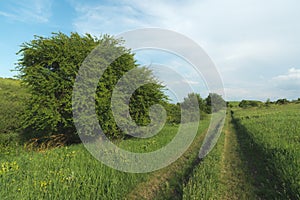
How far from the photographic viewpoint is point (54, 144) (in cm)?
959

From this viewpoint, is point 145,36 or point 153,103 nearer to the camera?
point 145,36

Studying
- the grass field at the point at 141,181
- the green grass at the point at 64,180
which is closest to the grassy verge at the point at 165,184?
the grass field at the point at 141,181

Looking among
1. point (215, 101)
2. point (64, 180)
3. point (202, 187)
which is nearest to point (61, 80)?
point (64, 180)

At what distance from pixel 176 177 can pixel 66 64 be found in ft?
23.2

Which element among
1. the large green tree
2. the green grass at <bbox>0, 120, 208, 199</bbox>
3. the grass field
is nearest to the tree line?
the large green tree

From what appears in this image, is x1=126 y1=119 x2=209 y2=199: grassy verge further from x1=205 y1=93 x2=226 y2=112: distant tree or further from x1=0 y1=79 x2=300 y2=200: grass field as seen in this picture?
x1=205 y1=93 x2=226 y2=112: distant tree

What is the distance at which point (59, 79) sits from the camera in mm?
8898

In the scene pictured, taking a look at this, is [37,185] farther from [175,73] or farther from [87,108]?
[175,73]

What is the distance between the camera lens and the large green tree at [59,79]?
8.56 meters

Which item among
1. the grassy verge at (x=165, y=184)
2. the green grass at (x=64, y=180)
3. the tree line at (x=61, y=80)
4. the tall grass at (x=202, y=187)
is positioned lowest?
the grassy verge at (x=165, y=184)

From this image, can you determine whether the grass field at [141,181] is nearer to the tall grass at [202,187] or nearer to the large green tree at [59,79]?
the tall grass at [202,187]

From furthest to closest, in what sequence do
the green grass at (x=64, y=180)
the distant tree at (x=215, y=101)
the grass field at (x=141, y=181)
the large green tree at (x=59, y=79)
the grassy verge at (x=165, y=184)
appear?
the distant tree at (x=215, y=101) < the large green tree at (x=59, y=79) < the grassy verge at (x=165, y=184) < the grass field at (x=141, y=181) < the green grass at (x=64, y=180)

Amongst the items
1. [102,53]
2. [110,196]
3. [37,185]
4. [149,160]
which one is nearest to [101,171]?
[110,196]

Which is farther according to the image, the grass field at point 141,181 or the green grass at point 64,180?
the grass field at point 141,181
